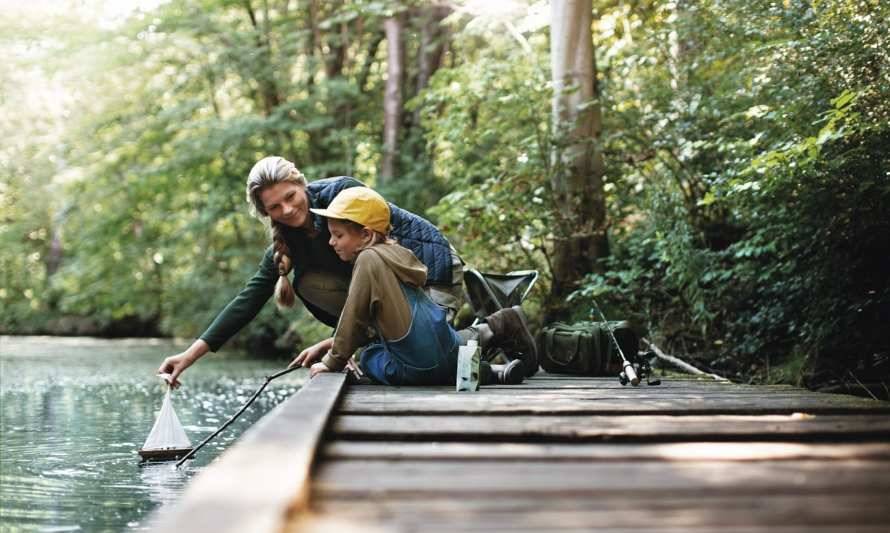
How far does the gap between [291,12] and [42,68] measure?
425 centimetres

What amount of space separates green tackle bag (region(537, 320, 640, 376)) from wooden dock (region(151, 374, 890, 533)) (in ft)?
5.73

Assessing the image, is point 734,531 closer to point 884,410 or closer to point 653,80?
point 884,410

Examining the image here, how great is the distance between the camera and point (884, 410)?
3209mm

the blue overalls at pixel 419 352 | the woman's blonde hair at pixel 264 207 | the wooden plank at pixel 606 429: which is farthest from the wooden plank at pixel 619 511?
the woman's blonde hair at pixel 264 207

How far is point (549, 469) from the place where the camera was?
215 cm

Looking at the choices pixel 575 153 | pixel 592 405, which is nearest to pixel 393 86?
pixel 575 153

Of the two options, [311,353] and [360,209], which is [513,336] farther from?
[360,209]

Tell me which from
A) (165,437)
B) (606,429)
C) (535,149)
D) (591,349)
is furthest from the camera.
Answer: (535,149)

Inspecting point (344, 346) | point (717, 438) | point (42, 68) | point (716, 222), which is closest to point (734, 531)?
point (717, 438)

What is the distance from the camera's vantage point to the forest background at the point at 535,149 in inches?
217

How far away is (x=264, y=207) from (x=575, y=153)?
155 inches

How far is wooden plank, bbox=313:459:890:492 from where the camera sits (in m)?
1.92

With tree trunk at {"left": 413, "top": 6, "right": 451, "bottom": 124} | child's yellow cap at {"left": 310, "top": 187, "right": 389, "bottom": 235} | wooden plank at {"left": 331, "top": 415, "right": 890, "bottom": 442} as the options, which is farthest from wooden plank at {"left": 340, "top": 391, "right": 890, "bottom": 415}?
tree trunk at {"left": 413, "top": 6, "right": 451, "bottom": 124}

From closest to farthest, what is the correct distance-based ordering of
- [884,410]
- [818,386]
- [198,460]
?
[884,410] → [198,460] → [818,386]
